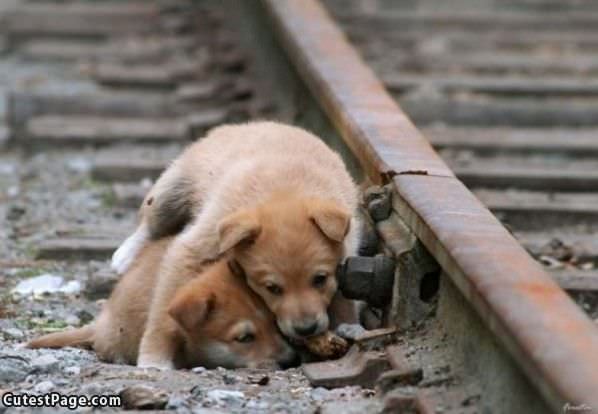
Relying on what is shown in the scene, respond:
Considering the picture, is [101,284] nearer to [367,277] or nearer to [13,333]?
[13,333]

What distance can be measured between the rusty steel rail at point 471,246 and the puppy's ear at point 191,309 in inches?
27.9

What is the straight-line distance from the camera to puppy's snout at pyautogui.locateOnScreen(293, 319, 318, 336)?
5332 mm

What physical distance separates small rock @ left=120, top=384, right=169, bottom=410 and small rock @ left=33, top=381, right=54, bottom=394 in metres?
0.27

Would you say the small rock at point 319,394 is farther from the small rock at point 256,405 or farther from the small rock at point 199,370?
the small rock at point 199,370

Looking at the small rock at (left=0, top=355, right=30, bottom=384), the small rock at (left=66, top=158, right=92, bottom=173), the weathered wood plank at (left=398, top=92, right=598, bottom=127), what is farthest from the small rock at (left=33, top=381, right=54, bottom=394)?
the weathered wood plank at (left=398, top=92, right=598, bottom=127)

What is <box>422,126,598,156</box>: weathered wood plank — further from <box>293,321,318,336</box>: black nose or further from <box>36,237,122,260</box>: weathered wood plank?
<box>293,321,318,336</box>: black nose

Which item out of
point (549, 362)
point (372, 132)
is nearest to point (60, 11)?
point (372, 132)

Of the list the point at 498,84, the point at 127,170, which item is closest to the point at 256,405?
the point at 127,170

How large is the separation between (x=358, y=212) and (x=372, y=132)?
2.54 ft

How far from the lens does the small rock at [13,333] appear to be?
619cm

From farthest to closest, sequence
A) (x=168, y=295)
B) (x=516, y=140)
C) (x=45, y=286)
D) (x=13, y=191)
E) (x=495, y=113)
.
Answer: (x=495, y=113), (x=516, y=140), (x=13, y=191), (x=45, y=286), (x=168, y=295)

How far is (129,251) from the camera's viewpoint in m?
6.79

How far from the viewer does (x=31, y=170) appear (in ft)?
31.4

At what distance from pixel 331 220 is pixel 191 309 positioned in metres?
0.54
